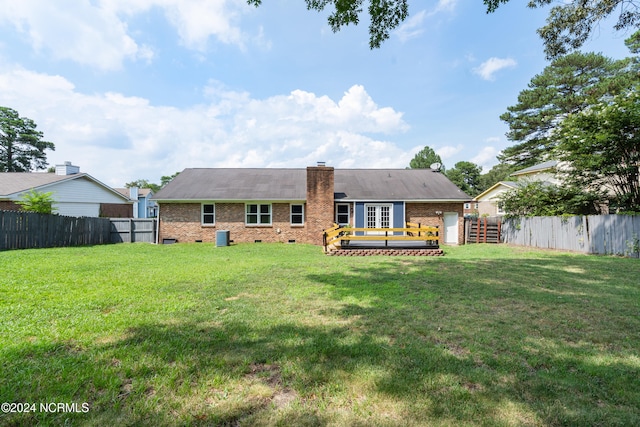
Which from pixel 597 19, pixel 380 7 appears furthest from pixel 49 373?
pixel 597 19

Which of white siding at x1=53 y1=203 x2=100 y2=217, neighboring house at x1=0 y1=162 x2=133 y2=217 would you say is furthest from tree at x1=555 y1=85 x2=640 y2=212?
white siding at x1=53 y1=203 x2=100 y2=217

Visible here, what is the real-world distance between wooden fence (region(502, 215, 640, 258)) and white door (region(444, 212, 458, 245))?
3.60 m

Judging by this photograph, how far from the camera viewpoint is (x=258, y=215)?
1783 cm

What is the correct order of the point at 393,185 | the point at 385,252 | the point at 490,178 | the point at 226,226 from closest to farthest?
1. the point at 385,252
2. the point at 226,226
3. the point at 393,185
4. the point at 490,178

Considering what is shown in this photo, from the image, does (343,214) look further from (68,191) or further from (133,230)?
(68,191)

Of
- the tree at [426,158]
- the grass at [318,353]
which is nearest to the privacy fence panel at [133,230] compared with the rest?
the grass at [318,353]

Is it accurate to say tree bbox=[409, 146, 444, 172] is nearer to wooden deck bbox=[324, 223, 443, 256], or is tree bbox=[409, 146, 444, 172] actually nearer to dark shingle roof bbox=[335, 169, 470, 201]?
dark shingle roof bbox=[335, 169, 470, 201]

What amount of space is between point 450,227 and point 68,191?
28.2 metres

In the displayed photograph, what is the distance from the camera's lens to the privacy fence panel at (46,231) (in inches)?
466

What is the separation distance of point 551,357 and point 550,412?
1.17 m

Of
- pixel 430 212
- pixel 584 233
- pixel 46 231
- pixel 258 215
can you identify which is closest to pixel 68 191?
pixel 46 231

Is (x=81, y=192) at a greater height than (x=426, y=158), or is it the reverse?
(x=426, y=158)

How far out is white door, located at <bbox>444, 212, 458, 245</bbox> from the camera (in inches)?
707

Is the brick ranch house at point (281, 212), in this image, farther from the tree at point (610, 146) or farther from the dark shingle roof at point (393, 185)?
the tree at point (610, 146)
